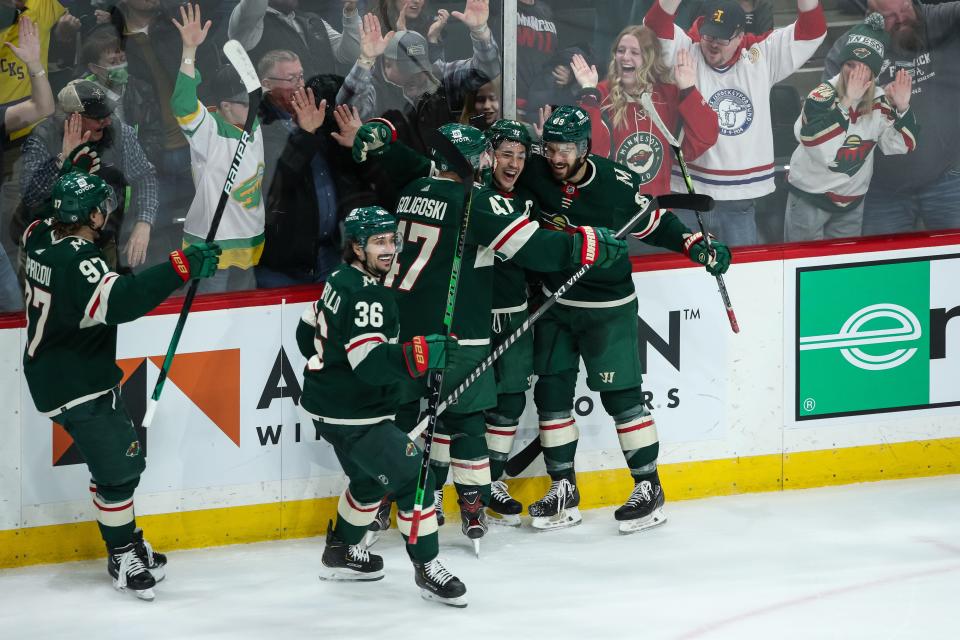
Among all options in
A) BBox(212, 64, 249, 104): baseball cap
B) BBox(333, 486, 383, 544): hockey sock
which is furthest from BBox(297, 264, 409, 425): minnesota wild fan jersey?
BBox(212, 64, 249, 104): baseball cap

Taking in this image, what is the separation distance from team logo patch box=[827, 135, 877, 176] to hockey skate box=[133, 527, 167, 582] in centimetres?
276

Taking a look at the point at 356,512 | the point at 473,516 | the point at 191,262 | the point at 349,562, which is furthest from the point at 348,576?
the point at 191,262

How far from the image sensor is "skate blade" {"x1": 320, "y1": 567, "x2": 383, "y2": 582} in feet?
15.6

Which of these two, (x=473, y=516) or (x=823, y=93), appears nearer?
(x=473, y=516)

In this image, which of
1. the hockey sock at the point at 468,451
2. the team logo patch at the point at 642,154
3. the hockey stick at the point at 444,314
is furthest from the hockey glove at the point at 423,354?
the team logo patch at the point at 642,154

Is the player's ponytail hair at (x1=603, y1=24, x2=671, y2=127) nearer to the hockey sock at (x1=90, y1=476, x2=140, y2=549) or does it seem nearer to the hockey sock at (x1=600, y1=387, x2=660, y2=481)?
the hockey sock at (x1=600, y1=387, x2=660, y2=481)

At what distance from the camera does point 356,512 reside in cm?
464

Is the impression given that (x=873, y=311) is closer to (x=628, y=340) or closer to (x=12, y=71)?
(x=628, y=340)

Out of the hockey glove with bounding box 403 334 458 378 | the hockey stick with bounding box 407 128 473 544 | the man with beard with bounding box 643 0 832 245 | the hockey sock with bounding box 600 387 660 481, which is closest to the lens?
the hockey glove with bounding box 403 334 458 378

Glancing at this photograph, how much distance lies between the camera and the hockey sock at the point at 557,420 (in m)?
5.24

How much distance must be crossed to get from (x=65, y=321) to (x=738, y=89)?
8.25 ft

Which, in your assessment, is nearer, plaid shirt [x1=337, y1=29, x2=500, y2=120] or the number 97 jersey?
the number 97 jersey

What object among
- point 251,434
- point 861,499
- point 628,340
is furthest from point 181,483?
point 861,499

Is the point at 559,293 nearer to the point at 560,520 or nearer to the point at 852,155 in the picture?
the point at 560,520
